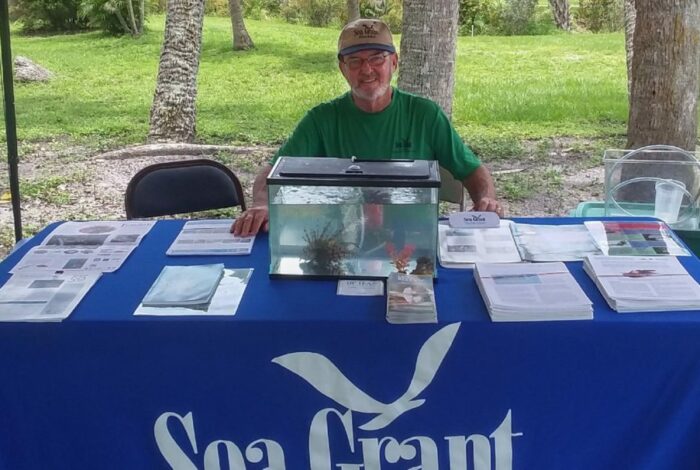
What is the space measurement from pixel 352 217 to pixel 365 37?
3.79 ft

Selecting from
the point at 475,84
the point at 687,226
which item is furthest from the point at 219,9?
the point at 687,226

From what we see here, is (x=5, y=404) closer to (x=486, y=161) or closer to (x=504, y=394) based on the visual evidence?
(x=504, y=394)

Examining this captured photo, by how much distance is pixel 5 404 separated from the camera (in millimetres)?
1897

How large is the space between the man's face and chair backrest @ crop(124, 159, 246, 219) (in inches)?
27.2

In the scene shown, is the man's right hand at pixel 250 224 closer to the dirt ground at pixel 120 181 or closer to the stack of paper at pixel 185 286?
the stack of paper at pixel 185 286

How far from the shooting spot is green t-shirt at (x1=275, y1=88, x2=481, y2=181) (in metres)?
3.06

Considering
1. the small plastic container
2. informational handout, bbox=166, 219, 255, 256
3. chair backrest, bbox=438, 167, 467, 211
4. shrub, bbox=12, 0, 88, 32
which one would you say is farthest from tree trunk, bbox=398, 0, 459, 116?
shrub, bbox=12, 0, 88, 32

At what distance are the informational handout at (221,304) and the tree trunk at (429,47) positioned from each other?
9.87 ft

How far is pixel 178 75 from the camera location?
280 inches

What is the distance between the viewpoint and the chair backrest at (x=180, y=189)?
10.5ft

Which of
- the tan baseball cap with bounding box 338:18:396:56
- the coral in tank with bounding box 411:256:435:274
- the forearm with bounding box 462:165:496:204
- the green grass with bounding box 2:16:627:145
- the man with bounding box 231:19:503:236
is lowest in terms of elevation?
the green grass with bounding box 2:16:627:145

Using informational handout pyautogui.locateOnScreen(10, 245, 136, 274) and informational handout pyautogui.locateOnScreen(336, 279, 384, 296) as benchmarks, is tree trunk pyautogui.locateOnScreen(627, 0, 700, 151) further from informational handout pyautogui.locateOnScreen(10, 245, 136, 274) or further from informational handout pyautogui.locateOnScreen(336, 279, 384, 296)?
informational handout pyautogui.locateOnScreen(10, 245, 136, 274)

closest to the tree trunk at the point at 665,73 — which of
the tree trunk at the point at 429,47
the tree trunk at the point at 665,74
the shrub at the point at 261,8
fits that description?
the tree trunk at the point at 665,74

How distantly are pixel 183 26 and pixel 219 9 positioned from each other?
16.0 meters
